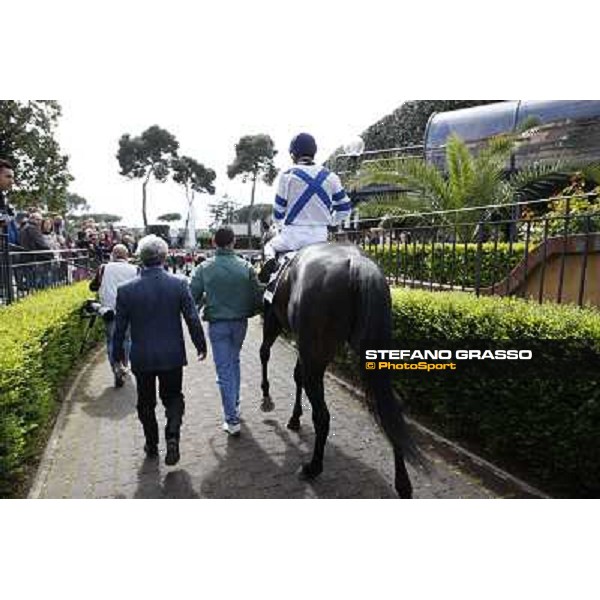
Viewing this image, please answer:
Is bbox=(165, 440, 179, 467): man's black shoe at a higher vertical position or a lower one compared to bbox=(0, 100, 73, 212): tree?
lower

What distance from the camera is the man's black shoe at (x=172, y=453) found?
345cm

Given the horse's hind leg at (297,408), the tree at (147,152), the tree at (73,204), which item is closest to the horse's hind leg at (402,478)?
the horse's hind leg at (297,408)

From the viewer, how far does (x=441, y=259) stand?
16.8 ft

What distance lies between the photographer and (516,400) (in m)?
3.20

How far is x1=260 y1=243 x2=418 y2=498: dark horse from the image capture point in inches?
123

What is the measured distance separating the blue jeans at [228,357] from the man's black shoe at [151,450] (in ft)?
1.96

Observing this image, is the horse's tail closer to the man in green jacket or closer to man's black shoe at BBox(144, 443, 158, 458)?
the man in green jacket

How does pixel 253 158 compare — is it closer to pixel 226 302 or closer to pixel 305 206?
pixel 305 206

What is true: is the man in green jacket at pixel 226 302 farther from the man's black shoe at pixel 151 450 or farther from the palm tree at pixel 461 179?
Result: the palm tree at pixel 461 179

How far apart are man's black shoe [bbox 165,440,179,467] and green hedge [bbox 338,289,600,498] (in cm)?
127

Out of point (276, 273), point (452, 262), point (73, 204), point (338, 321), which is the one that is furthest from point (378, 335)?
point (73, 204)

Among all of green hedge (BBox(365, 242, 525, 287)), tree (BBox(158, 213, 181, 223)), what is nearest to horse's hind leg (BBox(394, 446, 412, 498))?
green hedge (BBox(365, 242, 525, 287))
